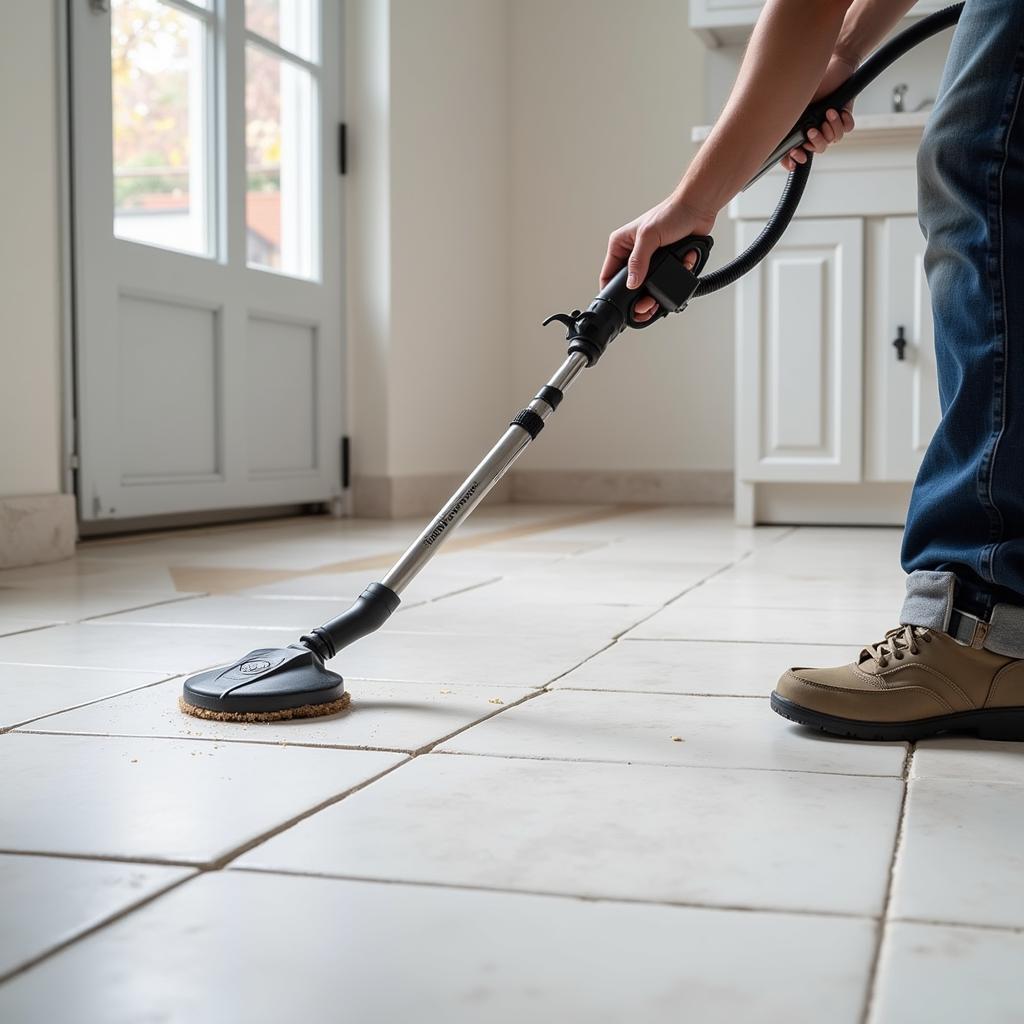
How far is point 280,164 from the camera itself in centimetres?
374

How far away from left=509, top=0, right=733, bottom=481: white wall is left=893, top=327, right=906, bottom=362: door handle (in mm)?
1224

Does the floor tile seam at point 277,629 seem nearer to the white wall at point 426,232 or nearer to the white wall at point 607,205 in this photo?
the white wall at point 426,232

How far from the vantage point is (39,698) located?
128cm

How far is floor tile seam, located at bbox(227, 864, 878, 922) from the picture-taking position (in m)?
0.69

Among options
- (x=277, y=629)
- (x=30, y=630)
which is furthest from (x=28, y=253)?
(x=277, y=629)

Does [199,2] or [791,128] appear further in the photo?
[199,2]

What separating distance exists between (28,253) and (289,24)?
142cm

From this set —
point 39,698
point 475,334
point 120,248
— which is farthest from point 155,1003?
point 475,334

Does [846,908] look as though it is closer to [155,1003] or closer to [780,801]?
[780,801]

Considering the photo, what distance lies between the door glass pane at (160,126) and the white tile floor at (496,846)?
1703 mm

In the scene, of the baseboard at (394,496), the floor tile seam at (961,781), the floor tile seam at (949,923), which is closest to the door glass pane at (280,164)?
the baseboard at (394,496)

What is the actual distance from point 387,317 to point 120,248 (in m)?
1.09

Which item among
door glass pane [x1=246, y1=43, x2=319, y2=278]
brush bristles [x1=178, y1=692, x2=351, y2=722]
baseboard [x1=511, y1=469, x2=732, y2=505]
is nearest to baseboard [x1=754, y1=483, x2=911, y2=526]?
baseboard [x1=511, y1=469, x2=732, y2=505]

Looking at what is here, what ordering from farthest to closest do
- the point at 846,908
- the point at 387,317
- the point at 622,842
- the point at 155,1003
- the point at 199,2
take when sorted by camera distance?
the point at 387,317, the point at 199,2, the point at 622,842, the point at 846,908, the point at 155,1003
